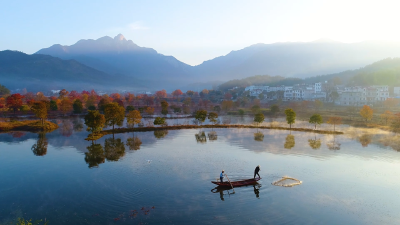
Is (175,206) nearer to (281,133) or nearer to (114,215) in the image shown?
(114,215)

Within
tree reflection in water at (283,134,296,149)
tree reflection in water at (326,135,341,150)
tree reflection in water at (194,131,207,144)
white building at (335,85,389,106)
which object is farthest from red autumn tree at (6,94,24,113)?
white building at (335,85,389,106)

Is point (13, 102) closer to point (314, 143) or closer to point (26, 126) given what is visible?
point (26, 126)

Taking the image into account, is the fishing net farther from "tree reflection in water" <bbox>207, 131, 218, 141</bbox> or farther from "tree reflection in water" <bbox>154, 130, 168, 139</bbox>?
"tree reflection in water" <bbox>154, 130, 168, 139</bbox>

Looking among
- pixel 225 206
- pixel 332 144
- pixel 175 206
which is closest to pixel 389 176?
pixel 332 144

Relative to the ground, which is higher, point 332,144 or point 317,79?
point 317,79

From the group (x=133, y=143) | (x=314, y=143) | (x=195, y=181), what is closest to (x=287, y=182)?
(x=195, y=181)

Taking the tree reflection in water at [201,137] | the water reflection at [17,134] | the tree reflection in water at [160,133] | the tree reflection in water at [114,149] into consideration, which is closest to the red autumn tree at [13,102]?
the water reflection at [17,134]
